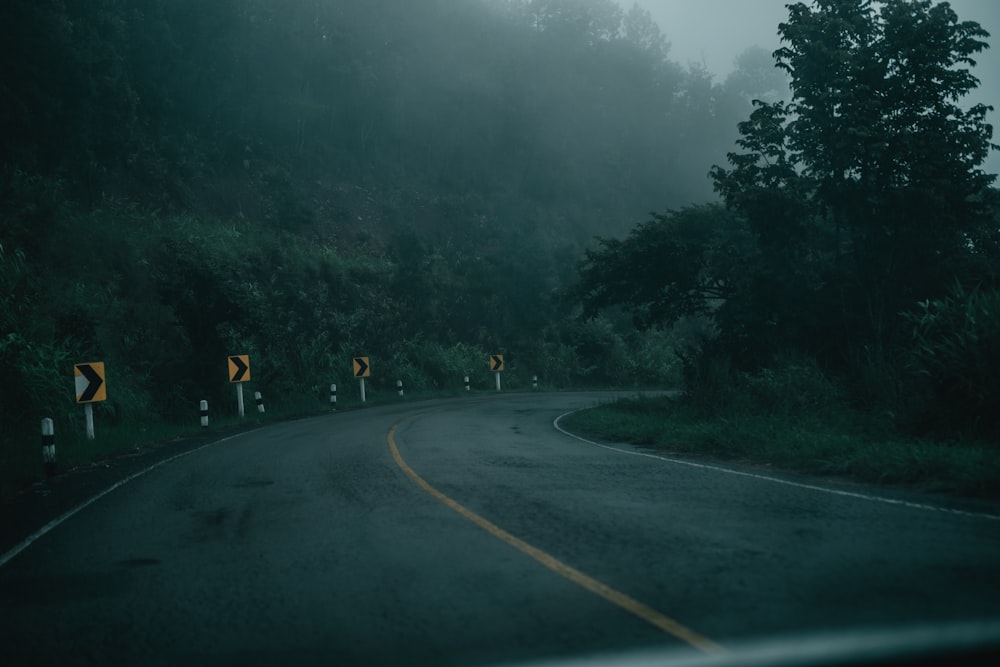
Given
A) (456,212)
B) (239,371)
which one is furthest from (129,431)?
(456,212)

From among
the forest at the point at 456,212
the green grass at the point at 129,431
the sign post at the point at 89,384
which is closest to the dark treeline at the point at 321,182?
the forest at the point at 456,212

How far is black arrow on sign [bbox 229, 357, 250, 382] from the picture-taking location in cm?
2456

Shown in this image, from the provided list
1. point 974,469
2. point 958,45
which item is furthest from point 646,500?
point 958,45

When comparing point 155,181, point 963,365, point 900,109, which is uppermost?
point 155,181

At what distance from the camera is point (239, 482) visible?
10734mm

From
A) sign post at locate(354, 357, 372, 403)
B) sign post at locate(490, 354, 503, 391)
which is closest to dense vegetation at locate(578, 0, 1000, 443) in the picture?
sign post at locate(354, 357, 372, 403)

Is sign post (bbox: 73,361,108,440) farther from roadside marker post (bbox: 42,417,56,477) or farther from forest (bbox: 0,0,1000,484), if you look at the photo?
roadside marker post (bbox: 42,417,56,477)

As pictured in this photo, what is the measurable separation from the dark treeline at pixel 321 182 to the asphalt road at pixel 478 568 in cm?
1059

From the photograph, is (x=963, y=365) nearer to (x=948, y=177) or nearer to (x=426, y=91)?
(x=948, y=177)

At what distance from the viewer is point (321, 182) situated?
52.5 m

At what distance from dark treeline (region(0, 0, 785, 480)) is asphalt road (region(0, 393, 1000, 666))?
10.6m

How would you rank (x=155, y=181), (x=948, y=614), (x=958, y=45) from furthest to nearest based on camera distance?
(x=155, y=181), (x=958, y=45), (x=948, y=614)

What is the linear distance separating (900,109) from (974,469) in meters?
12.8

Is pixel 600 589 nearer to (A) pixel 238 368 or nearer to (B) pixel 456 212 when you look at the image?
(A) pixel 238 368
